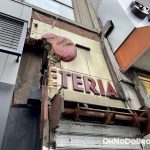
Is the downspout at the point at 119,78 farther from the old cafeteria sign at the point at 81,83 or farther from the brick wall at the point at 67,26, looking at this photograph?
the brick wall at the point at 67,26

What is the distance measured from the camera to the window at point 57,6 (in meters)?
7.79

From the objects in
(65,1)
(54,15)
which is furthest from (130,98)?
(65,1)

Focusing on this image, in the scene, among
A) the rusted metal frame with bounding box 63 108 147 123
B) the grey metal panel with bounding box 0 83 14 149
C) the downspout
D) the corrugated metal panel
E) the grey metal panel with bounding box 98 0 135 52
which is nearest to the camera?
the grey metal panel with bounding box 0 83 14 149

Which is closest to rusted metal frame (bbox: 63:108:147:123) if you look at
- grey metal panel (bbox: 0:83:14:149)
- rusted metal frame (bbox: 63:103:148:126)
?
rusted metal frame (bbox: 63:103:148:126)

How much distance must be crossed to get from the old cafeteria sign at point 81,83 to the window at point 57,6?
3.62 m

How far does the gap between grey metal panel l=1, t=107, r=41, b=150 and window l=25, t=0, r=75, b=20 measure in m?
4.93

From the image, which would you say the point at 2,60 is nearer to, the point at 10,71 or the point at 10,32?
the point at 10,71

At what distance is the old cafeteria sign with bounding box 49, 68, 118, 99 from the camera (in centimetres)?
481

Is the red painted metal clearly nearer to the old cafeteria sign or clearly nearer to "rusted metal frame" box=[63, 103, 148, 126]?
the old cafeteria sign

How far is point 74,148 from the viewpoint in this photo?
3.57m

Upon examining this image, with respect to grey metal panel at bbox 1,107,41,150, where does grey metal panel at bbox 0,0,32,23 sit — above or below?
above

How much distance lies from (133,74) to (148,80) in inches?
23.1

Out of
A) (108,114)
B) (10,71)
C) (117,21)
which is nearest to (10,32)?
(10,71)

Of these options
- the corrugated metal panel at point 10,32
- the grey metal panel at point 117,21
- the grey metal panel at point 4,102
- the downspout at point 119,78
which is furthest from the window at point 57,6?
the grey metal panel at point 4,102
